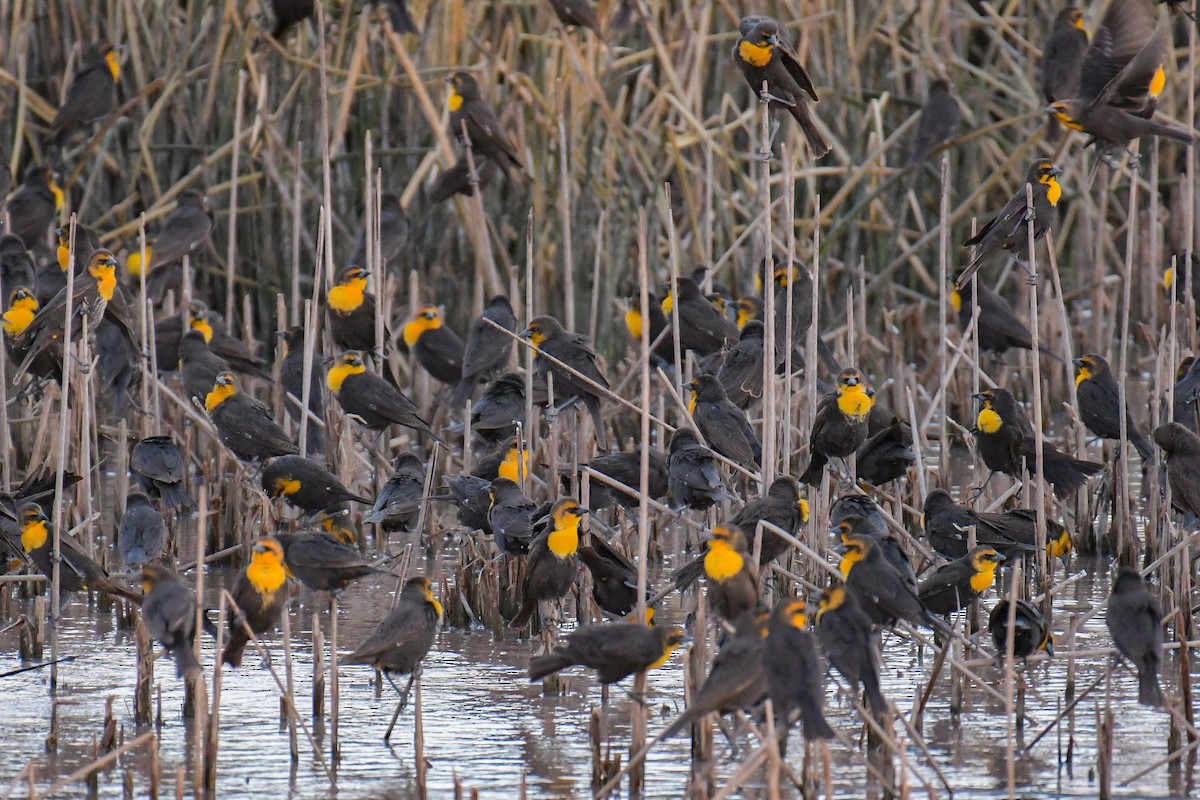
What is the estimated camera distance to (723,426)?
7469 mm

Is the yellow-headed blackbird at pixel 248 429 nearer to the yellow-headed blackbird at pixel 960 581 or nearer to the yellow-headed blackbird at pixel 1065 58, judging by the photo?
the yellow-headed blackbird at pixel 960 581

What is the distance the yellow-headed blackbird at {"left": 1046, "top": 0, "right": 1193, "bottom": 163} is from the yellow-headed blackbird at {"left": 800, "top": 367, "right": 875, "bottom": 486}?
1896 millimetres

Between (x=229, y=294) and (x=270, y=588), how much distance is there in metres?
6.14

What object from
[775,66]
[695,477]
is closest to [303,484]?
[695,477]

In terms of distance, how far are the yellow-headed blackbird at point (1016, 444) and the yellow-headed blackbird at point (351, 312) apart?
320 cm

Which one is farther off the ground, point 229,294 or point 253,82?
point 253,82

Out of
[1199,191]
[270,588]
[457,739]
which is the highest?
[1199,191]

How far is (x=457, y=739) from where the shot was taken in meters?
5.68

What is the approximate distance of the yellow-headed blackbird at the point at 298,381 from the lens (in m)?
9.10

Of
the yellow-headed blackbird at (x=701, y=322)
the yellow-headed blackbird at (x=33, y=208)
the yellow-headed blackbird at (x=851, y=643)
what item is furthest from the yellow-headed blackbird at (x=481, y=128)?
the yellow-headed blackbird at (x=851, y=643)

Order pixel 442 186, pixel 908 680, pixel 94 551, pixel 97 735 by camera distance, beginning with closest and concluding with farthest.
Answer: pixel 97 735 → pixel 908 680 → pixel 94 551 → pixel 442 186

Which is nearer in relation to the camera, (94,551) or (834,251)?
(94,551)

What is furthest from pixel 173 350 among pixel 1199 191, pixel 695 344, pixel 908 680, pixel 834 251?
pixel 1199 191

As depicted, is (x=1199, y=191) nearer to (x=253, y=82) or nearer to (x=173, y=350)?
(x=253, y=82)
